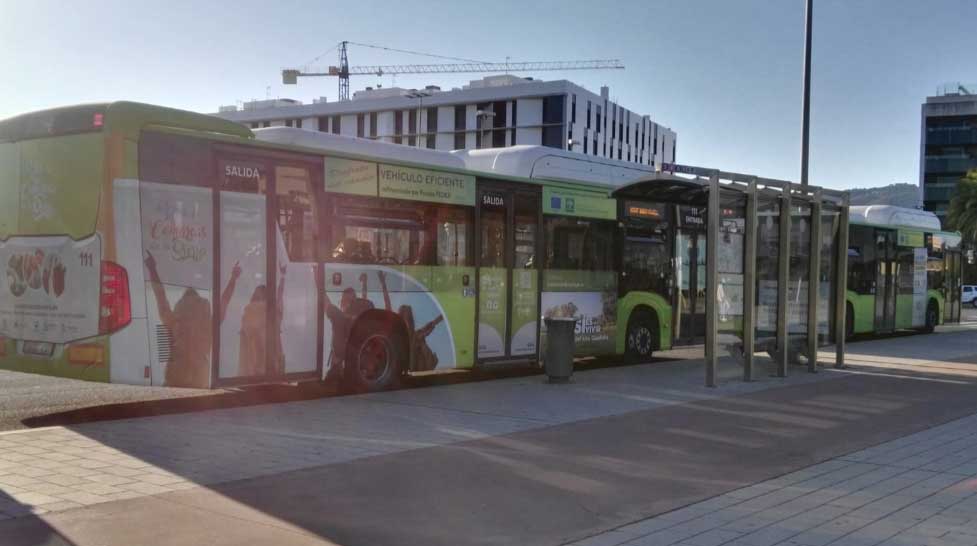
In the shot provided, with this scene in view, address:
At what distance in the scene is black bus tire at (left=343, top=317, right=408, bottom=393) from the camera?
11.9m

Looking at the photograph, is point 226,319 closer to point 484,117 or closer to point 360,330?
point 360,330

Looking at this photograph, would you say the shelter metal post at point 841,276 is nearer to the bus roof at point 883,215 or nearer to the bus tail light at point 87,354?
the bus roof at point 883,215

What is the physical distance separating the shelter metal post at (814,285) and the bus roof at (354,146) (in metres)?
6.58

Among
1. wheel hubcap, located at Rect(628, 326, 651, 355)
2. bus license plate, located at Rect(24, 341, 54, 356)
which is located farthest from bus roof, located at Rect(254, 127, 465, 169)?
wheel hubcap, located at Rect(628, 326, 651, 355)

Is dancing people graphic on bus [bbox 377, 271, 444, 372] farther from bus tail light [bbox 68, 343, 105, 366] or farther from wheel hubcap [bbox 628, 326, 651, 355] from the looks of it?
wheel hubcap [bbox 628, 326, 651, 355]

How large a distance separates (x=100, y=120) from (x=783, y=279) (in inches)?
432

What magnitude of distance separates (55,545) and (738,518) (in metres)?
4.45

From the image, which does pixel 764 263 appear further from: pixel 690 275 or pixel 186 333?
pixel 186 333

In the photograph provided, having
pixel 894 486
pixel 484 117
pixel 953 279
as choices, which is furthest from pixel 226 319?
pixel 484 117

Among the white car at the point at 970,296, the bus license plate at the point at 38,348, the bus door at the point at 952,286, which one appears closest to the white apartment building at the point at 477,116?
the white car at the point at 970,296

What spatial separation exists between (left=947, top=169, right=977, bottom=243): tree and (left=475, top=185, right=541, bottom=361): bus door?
2117 inches

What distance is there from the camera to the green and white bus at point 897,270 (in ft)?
80.8

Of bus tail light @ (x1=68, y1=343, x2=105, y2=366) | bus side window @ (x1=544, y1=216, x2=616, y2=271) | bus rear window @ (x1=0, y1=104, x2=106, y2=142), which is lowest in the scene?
→ bus tail light @ (x1=68, y1=343, x2=105, y2=366)

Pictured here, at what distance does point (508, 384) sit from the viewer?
45.2ft
